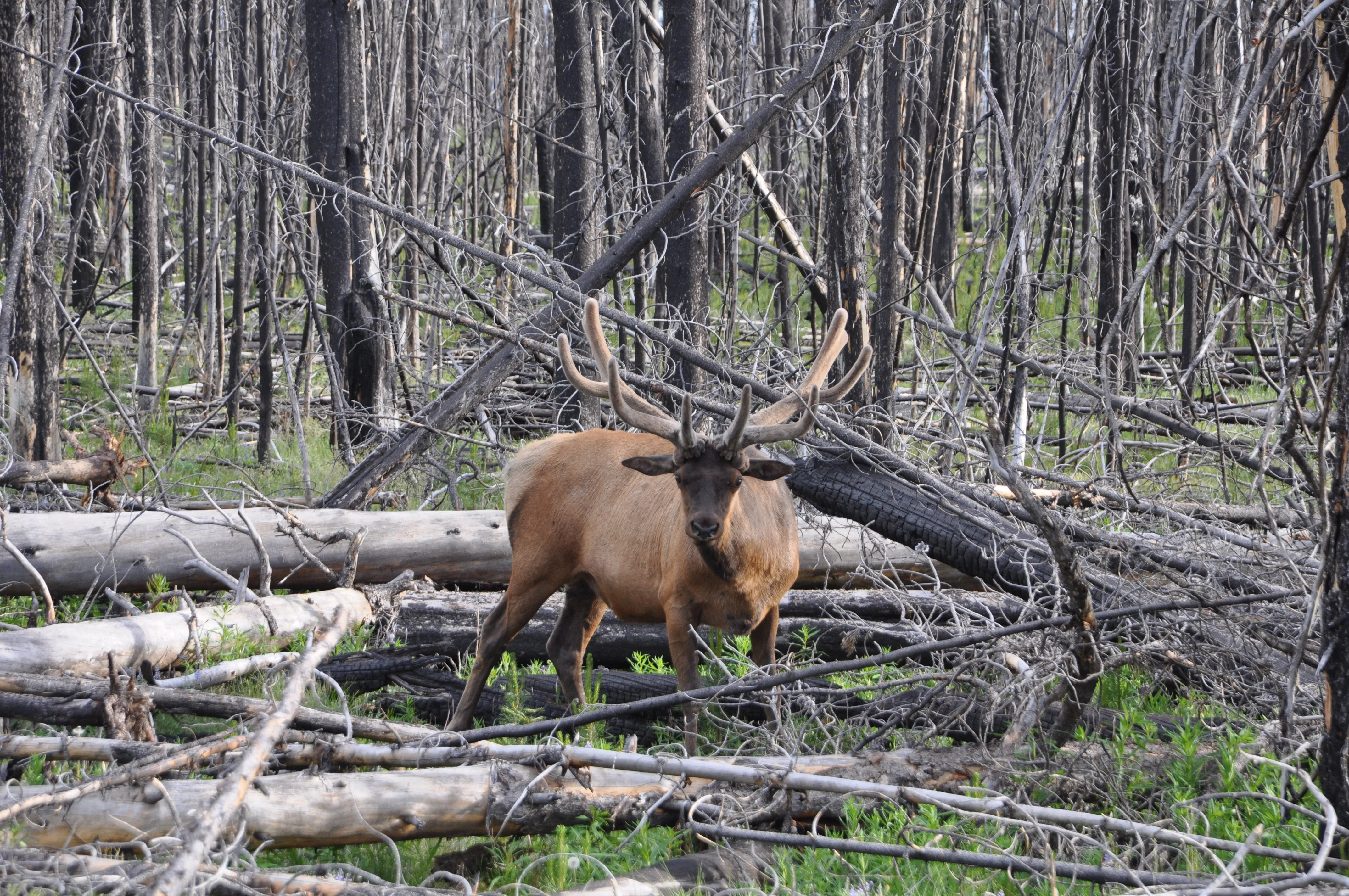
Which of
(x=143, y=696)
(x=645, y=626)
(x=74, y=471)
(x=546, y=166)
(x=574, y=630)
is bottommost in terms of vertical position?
(x=645, y=626)

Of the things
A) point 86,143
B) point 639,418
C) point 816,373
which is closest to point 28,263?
point 86,143

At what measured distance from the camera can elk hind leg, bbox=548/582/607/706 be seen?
22.3ft

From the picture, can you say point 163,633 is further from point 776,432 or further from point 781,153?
Answer: point 781,153

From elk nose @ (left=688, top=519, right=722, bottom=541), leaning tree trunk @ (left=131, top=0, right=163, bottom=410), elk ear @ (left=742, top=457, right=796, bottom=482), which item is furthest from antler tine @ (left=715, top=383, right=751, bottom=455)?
leaning tree trunk @ (left=131, top=0, right=163, bottom=410)

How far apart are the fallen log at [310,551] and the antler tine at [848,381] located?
3.83 ft

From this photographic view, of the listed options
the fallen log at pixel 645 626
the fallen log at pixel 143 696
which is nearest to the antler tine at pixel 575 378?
the fallen log at pixel 645 626

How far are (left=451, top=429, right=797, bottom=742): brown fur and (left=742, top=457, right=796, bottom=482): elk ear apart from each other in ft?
0.41

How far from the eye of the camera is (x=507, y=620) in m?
6.66

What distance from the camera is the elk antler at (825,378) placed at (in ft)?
20.2

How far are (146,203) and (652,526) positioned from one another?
30.6ft

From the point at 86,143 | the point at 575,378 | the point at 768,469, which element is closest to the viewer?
the point at 768,469

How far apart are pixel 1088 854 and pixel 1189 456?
3536 mm

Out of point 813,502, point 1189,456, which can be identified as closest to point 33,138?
point 813,502

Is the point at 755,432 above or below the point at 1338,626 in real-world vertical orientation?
above
